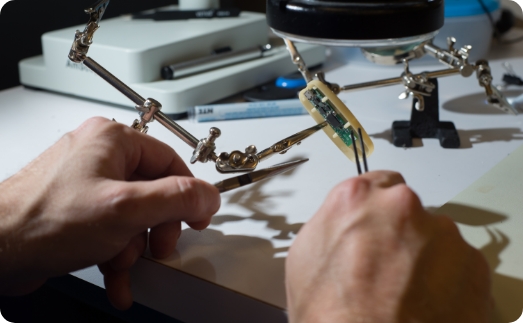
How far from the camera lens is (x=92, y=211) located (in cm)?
44

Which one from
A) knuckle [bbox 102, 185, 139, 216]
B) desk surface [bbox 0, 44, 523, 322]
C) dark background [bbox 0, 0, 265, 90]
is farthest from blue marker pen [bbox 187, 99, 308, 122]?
dark background [bbox 0, 0, 265, 90]

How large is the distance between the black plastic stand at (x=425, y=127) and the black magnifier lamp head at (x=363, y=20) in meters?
0.20

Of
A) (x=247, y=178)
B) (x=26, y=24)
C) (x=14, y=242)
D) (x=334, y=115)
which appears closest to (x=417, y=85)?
(x=334, y=115)

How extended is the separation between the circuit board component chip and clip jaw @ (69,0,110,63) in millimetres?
235

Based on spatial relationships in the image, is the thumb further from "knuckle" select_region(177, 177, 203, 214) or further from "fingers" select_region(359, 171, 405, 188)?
"fingers" select_region(359, 171, 405, 188)

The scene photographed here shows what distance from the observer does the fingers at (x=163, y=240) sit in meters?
0.49

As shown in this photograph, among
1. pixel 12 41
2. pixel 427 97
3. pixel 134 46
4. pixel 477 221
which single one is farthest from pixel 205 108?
pixel 12 41

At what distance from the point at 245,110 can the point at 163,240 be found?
0.36 metres

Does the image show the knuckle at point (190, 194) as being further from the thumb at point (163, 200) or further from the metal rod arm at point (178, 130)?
the metal rod arm at point (178, 130)

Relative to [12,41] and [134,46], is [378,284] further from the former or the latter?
[12,41]

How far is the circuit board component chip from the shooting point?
577mm

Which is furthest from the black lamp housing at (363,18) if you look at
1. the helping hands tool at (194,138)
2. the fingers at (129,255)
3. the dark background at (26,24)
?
the dark background at (26,24)

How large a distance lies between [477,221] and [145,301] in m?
0.31

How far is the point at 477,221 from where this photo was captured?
53cm
